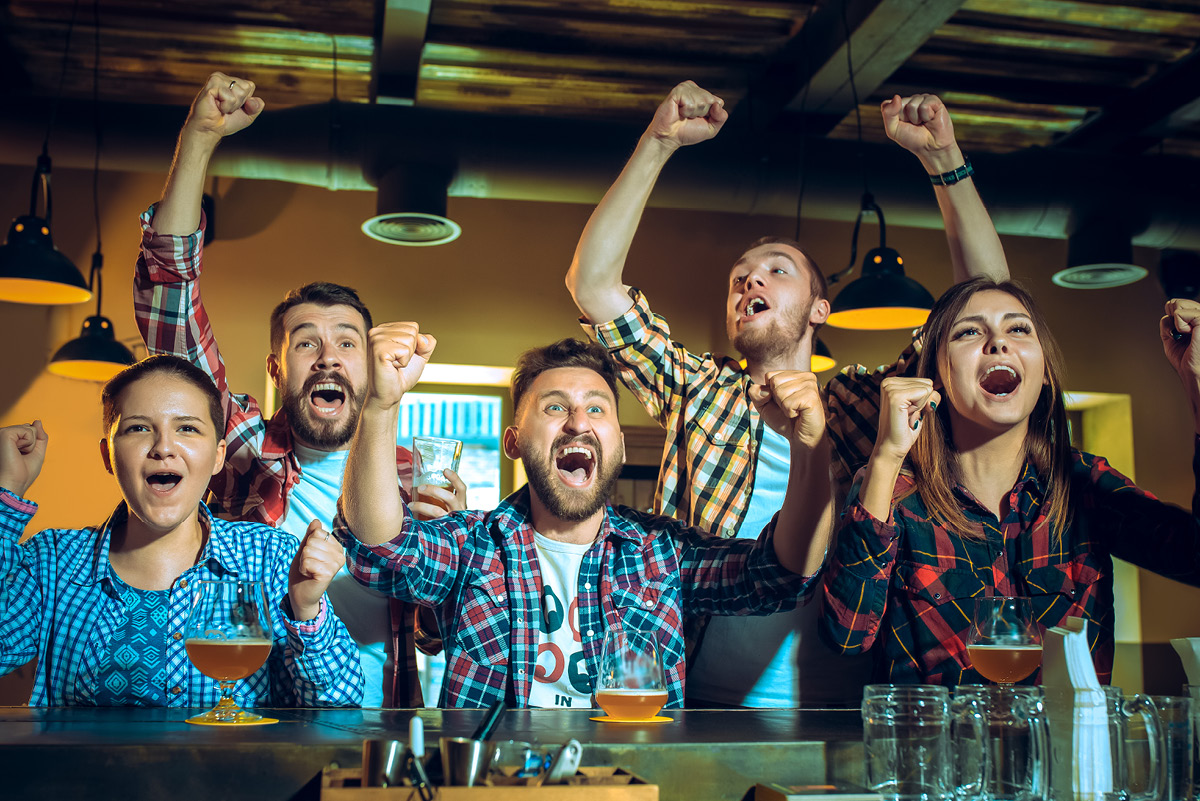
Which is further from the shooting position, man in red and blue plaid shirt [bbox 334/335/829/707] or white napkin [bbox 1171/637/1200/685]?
man in red and blue plaid shirt [bbox 334/335/829/707]

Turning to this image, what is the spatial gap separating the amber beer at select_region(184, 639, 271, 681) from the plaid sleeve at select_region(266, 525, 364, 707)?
23 centimetres

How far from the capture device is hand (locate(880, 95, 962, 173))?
2.39 m

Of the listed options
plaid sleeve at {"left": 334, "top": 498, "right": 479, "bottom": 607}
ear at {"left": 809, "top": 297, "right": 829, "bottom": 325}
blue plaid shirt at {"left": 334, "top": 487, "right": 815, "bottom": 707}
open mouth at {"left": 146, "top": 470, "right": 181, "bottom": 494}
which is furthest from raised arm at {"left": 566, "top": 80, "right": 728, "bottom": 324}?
open mouth at {"left": 146, "top": 470, "right": 181, "bottom": 494}

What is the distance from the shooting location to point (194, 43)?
16.0 ft

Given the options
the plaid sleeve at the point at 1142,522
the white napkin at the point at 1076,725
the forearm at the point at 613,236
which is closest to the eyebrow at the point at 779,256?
the forearm at the point at 613,236

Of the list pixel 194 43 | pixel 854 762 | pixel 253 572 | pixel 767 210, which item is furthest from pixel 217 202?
pixel 854 762

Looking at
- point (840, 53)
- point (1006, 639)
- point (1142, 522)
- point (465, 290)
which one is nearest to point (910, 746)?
point (1006, 639)

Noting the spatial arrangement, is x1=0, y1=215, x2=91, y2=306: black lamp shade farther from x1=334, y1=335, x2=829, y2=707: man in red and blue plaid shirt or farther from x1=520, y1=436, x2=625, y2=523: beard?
x1=520, y1=436, x2=625, y2=523: beard

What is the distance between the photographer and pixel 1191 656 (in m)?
1.45

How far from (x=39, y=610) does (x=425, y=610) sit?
794 mm

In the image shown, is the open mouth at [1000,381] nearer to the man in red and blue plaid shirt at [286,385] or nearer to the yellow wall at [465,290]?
the man in red and blue plaid shirt at [286,385]

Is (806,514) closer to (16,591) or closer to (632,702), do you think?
(632,702)

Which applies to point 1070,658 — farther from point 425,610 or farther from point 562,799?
point 425,610

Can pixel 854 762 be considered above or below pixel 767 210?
below
